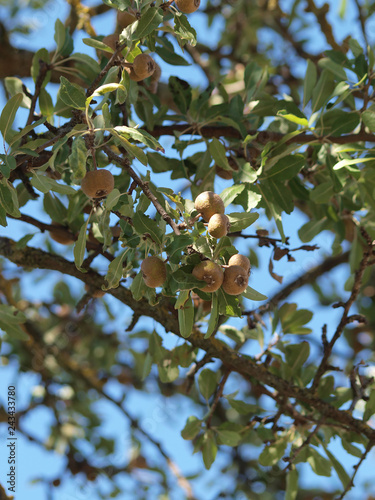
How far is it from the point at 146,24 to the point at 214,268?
614 mm

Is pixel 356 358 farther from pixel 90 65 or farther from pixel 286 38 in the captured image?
pixel 90 65

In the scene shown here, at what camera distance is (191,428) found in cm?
210

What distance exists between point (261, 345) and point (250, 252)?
75 centimetres

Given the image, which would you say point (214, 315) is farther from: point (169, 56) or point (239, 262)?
point (169, 56)

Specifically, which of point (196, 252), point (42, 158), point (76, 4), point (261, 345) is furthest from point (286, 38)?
point (196, 252)

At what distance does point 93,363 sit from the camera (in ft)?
13.1

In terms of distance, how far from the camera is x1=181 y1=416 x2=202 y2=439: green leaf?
2088 millimetres

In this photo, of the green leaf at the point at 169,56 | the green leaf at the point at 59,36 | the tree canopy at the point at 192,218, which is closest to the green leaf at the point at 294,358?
the tree canopy at the point at 192,218

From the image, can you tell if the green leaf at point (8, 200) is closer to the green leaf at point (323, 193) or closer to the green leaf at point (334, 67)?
the green leaf at point (323, 193)

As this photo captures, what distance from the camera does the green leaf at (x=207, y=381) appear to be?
2.20 meters

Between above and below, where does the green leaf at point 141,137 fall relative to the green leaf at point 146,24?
below

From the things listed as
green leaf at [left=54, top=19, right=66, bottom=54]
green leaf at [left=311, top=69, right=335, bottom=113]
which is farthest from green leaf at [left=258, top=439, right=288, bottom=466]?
green leaf at [left=54, top=19, right=66, bottom=54]

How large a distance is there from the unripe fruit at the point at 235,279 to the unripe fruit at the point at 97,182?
0.34 meters

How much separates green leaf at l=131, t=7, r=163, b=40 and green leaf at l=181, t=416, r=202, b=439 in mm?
1343
